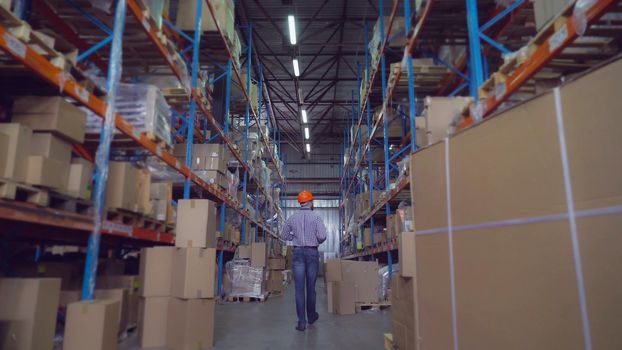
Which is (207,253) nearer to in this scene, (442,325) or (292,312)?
(442,325)

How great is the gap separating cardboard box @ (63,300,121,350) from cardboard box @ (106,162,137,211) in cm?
120

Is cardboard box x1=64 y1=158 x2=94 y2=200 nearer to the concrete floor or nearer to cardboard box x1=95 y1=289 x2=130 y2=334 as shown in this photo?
cardboard box x1=95 y1=289 x2=130 y2=334

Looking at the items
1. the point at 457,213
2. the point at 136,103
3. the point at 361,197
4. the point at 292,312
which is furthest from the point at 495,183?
the point at 361,197

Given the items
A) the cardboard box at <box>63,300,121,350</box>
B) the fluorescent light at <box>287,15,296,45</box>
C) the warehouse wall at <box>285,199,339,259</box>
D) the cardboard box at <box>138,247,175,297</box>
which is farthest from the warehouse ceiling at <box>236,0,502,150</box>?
the warehouse wall at <box>285,199,339,259</box>

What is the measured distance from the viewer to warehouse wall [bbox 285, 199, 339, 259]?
24.4 m

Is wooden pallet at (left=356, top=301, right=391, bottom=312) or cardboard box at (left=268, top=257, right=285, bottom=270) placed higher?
cardboard box at (left=268, top=257, right=285, bottom=270)

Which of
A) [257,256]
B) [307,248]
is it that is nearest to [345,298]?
[307,248]

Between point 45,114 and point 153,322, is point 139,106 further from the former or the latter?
point 153,322

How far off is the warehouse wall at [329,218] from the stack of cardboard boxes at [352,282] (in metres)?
17.4

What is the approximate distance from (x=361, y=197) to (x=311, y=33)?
5.55 metres

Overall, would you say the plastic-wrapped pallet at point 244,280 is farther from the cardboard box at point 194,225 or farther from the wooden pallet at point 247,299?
the cardboard box at point 194,225

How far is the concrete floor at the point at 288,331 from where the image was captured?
407cm

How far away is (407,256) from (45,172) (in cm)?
289

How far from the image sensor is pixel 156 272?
414cm
